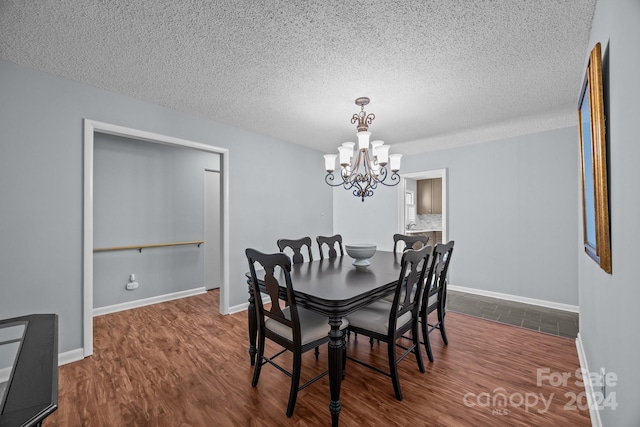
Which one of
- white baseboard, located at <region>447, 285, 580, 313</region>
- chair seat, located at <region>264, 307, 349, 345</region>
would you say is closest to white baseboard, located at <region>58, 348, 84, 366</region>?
chair seat, located at <region>264, 307, 349, 345</region>

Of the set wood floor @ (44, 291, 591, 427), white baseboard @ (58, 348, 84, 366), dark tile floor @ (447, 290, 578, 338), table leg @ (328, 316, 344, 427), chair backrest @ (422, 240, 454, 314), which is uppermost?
chair backrest @ (422, 240, 454, 314)

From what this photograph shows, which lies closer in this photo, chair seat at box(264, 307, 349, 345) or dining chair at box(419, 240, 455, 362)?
chair seat at box(264, 307, 349, 345)

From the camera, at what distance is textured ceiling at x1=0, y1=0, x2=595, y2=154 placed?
66.3 inches

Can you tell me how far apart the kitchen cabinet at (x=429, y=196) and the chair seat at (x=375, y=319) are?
4473 mm

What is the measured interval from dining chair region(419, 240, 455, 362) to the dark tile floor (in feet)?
3.71

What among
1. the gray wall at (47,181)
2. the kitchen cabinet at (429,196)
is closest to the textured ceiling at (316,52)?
the gray wall at (47,181)

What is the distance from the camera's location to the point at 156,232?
13.5 ft

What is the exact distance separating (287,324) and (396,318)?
0.75 m

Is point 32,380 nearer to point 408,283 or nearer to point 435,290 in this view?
point 408,283

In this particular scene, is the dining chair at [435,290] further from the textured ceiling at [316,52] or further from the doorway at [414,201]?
the doorway at [414,201]

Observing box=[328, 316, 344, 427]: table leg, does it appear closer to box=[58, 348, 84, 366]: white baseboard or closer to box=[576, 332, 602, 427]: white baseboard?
box=[576, 332, 602, 427]: white baseboard

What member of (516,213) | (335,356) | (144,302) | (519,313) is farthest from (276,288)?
(516,213)

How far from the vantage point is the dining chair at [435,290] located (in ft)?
7.72

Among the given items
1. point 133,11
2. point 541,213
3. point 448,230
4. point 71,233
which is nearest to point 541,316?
point 541,213
